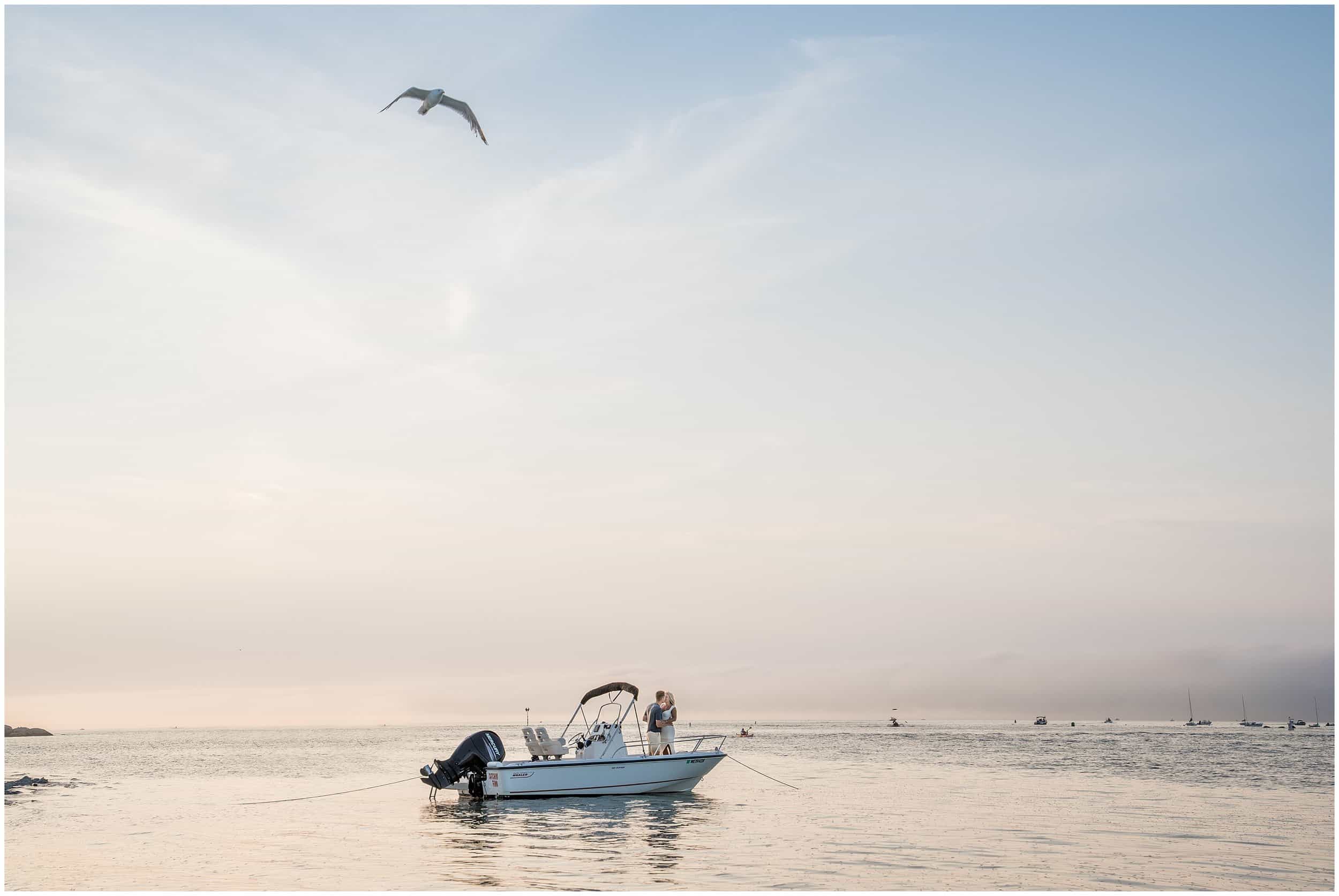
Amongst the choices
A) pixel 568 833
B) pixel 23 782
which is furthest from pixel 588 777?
pixel 23 782

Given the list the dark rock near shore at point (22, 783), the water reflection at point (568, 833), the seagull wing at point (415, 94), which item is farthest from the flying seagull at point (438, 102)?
the dark rock near shore at point (22, 783)

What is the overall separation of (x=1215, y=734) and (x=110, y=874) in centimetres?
12376

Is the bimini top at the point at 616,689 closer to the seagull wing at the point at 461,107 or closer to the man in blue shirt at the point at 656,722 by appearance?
the man in blue shirt at the point at 656,722

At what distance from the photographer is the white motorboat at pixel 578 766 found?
93.4ft

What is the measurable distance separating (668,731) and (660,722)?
606mm

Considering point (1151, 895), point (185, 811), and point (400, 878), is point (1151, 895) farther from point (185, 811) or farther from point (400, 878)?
→ point (185, 811)

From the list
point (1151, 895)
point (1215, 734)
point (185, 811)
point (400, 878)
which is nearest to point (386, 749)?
point (185, 811)

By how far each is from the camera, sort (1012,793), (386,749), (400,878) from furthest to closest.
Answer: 1. (386,749)
2. (1012,793)
3. (400,878)

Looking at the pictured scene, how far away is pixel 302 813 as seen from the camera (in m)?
28.2

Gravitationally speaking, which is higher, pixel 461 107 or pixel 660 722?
pixel 461 107

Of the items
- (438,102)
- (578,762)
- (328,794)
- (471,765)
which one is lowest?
(328,794)

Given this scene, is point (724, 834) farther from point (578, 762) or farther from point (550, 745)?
point (550, 745)

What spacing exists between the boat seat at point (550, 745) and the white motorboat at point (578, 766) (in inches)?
0.8

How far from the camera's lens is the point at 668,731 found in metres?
30.8
